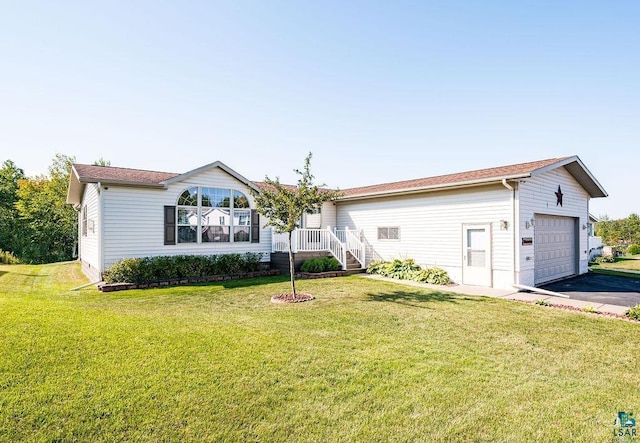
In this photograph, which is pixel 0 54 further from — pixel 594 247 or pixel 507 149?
pixel 594 247

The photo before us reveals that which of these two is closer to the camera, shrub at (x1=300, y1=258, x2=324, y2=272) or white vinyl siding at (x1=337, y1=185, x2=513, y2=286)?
white vinyl siding at (x1=337, y1=185, x2=513, y2=286)

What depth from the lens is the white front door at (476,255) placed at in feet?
34.4

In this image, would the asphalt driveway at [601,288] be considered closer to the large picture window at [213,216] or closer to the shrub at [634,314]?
the shrub at [634,314]

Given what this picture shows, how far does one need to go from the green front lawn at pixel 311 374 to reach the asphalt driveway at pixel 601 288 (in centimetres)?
241

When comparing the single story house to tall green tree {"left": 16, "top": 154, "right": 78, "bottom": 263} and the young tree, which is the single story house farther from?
tall green tree {"left": 16, "top": 154, "right": 78, "bottom": 263}

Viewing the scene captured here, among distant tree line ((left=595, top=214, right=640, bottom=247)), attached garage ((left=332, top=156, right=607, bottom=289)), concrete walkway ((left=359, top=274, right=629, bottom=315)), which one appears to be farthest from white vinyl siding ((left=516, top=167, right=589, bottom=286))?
distant tree line ((left=595, top=214, right=640, bottom=247))

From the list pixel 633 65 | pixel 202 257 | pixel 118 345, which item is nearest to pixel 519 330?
pixel 118 345

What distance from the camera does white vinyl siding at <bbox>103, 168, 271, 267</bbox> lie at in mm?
10914

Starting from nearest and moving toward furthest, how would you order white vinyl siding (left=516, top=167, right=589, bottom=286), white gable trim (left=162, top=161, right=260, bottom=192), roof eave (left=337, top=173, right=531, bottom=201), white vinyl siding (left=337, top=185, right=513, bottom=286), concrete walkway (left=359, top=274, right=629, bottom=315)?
concrete walkway (left=359, top=274, right=629, bottom=315)
roof eave (left=337, top=173, right=531, bottom=201)
white vinyl siding (left=516, top=167, right=589, bottom=286)
white vinyl siding (left=337, top=185, right=513, bottom=286)
white gable trim (left=162, top=161, right=260, bottom=192)

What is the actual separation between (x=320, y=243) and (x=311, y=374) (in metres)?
10.3

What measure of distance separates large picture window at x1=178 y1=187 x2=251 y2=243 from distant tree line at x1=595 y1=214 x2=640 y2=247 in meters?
36.6

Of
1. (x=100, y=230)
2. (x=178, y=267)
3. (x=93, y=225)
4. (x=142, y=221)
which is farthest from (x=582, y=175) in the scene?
(x=93, y=225)

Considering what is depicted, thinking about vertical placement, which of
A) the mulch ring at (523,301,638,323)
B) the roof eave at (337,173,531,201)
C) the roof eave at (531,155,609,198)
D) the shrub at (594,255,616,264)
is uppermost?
the roof eave at (531,155,609,198)

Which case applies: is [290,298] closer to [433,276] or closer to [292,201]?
[292,201]
